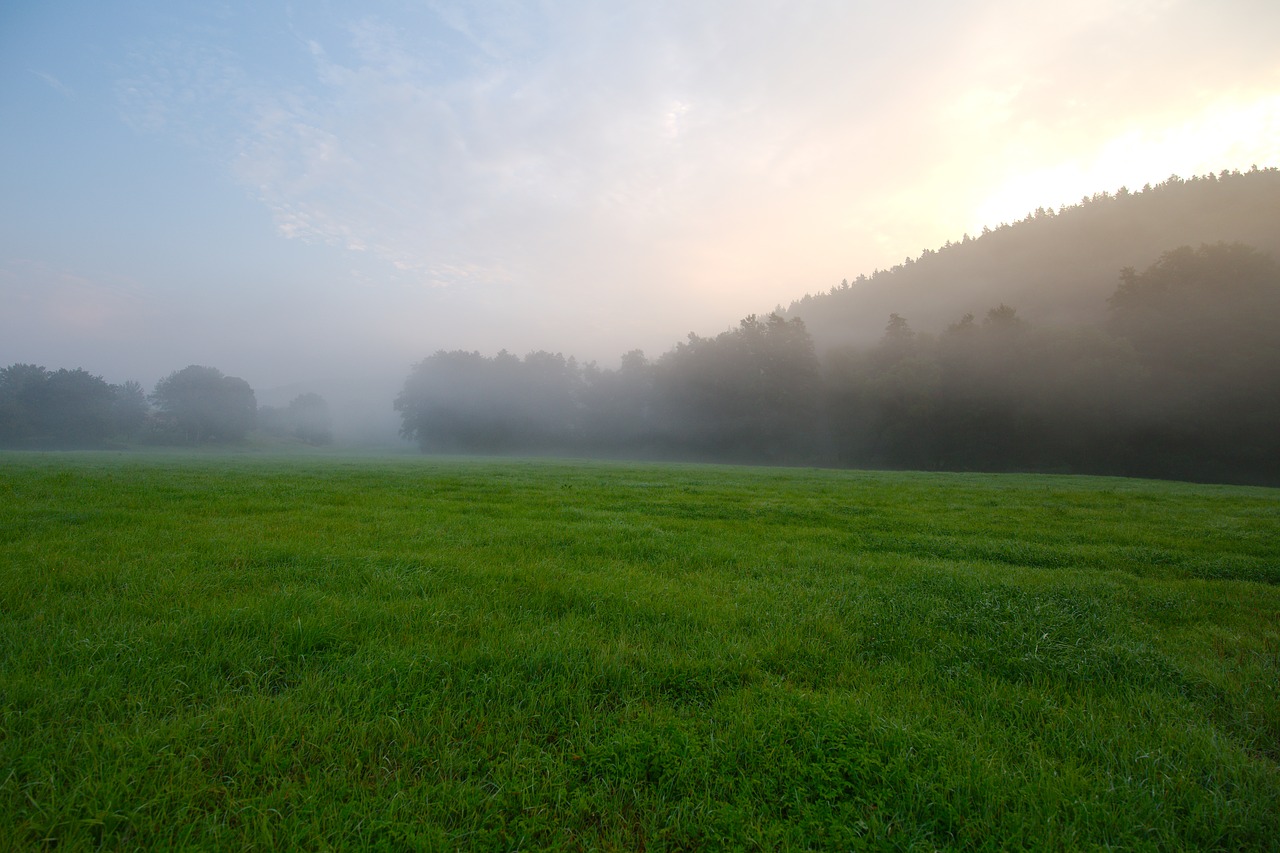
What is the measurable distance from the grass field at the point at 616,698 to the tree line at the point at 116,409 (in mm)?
110658

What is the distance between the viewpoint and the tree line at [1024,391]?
47.0 m

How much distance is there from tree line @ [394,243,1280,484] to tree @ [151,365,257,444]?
3055 inches

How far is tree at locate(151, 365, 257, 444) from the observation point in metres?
89.9

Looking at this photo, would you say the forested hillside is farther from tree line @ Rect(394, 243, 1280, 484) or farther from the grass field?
the grass field

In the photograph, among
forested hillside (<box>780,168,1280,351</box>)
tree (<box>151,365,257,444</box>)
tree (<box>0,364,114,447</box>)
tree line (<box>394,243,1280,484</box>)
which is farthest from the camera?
tree (<box>151,365,257,444</box>)

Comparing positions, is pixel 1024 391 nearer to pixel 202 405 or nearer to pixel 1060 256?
pixel 1060 256

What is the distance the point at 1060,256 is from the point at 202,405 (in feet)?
561

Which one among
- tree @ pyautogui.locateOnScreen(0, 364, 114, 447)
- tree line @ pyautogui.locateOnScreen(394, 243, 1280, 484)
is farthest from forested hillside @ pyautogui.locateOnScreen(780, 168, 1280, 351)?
tree @ pyautogui.locateOnScreen(0, 364, 114, 447)

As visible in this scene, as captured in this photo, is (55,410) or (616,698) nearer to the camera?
(616,698)

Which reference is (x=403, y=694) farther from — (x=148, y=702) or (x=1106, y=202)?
(x=1106, y=202)

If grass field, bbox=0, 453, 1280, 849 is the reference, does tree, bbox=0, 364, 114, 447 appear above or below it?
above

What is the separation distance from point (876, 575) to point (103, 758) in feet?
23.9

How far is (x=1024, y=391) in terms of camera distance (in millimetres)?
53188

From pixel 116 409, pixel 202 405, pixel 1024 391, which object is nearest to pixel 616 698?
pixel 1024 391
